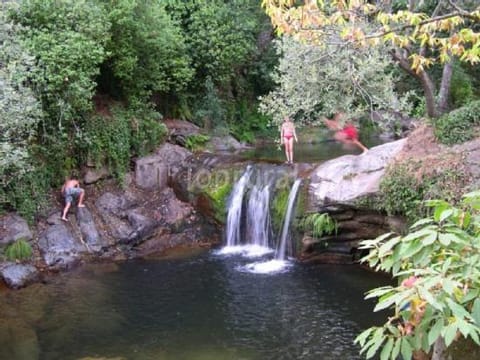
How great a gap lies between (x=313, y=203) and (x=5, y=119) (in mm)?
7094

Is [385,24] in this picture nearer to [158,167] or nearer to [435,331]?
[435,331]

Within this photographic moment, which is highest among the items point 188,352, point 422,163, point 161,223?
point 422,163

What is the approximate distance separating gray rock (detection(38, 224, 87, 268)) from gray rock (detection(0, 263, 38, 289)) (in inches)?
24.0

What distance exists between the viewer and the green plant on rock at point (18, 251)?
11828 millimetres

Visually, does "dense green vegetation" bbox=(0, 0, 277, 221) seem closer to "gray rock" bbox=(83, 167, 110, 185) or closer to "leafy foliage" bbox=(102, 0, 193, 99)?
"leafy foliage" bbox=(102, 0, 193, 99)

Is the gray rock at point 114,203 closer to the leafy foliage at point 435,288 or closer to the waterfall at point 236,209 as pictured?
the waterfall at point 236,209

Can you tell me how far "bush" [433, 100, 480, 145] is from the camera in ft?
36.1

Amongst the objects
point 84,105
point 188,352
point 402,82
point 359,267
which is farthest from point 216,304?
point 402,82

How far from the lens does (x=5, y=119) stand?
10.1 metres

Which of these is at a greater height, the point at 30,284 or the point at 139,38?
the point at 139,38

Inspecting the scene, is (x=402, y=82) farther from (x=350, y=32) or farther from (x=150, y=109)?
(x=350, y=32)

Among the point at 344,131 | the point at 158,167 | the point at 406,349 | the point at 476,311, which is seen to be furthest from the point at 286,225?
the point at 476,311

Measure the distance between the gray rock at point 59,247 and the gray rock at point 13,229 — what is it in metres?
0.42

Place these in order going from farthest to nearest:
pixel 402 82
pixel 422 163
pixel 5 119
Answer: pixel 402 82 → pixel 422 163 → pixel 5 119
